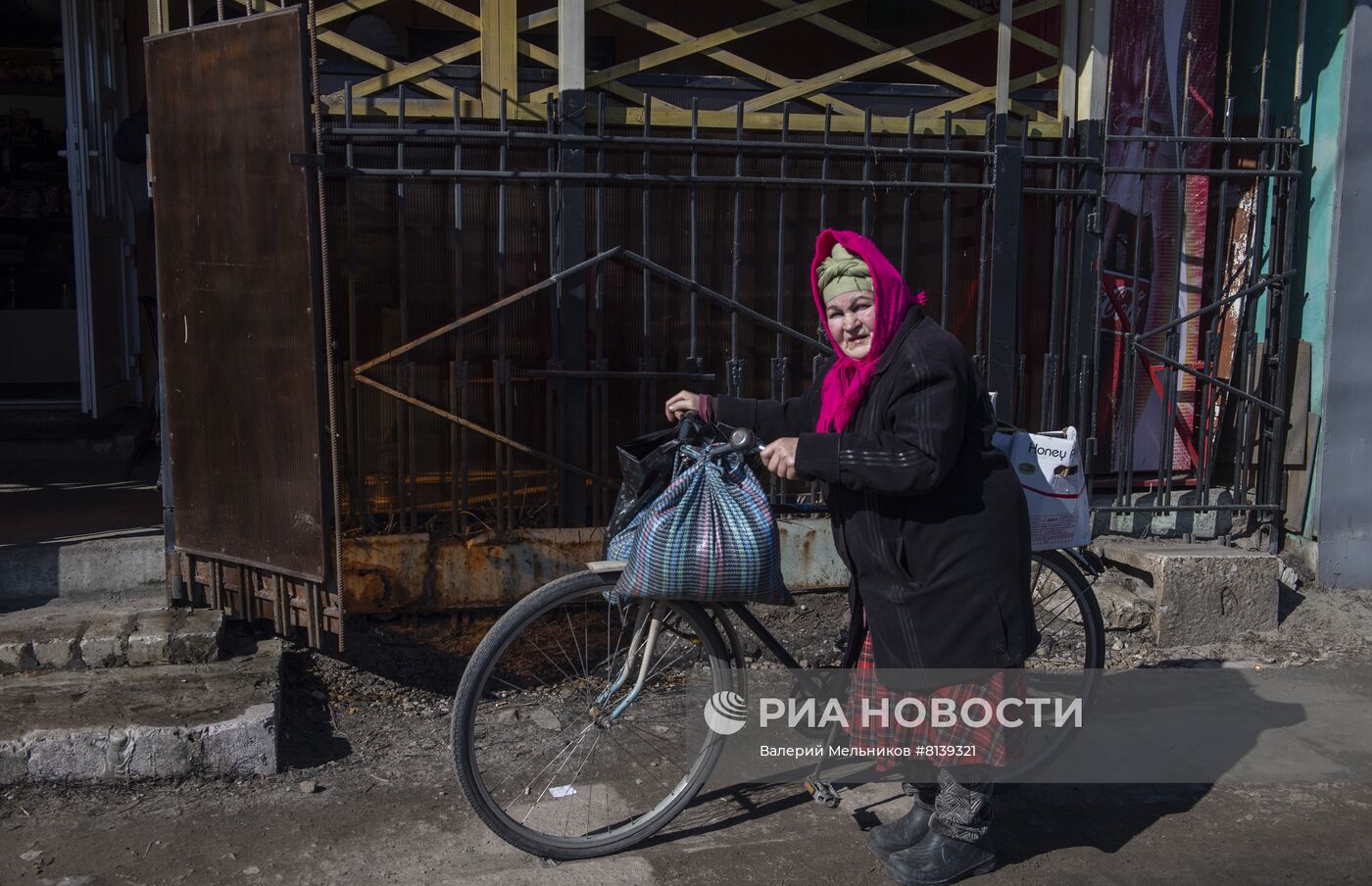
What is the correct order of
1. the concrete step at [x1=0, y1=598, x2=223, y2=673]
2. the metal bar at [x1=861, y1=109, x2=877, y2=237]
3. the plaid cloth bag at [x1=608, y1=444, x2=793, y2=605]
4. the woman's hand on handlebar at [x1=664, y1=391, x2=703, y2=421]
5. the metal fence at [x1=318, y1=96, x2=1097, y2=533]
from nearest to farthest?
1. the plaid cloth bag at [x1=608, y1=444, x2=793, y2=605]
2. the woman's hand on handlebar at [x1=664, y1=391, x2=703, y2=421]
3. the concrete step at [x1=0, y1=598, x2=223, y2=673]
4. the metal fence at [x1=318, y1=96, x2=1097, y2=533]
5. the metal bar at [x1=861, y1=109, x2=877, y2=237]

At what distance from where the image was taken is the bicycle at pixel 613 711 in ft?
10.3

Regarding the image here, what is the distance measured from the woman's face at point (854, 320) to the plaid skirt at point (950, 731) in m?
0.83

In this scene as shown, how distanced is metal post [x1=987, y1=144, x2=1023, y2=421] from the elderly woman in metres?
1.99

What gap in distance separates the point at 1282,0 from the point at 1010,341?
2301mm

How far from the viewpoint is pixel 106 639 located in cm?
407

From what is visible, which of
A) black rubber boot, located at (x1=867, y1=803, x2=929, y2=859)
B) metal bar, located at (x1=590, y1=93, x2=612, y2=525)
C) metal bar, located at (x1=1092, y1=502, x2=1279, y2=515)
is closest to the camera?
black rubber boot, located at (x1=867, y1=803, x2=929, y2=859)

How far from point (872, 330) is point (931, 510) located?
48 centimetres

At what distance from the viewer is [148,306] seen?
6883mm

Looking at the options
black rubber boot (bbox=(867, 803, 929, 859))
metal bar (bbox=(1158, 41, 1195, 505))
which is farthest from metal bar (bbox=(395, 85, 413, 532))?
metal bar (bbox=(1158, 41, 1195, 505))

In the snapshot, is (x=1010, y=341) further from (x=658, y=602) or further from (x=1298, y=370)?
(x=658, y=602)

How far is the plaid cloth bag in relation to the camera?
3016 mm

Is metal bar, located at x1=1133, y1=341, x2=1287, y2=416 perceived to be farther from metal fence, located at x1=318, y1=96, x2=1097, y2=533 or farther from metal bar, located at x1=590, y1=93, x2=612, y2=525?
metal bar, located at x1=590, y1=93, x2=612, y2=525

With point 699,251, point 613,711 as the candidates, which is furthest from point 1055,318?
point 613,711

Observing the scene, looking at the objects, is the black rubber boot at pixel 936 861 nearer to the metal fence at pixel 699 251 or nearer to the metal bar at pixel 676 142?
the metal fence at pixel 699 251
